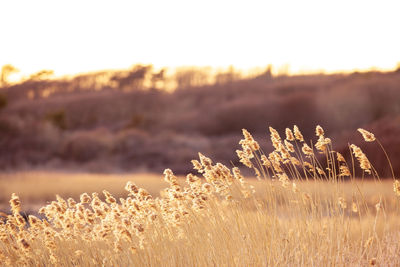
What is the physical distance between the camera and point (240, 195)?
4094 millimetres

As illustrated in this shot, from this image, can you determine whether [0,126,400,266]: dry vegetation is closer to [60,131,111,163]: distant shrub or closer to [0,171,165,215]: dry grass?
[0,171,165,215]: dry grass

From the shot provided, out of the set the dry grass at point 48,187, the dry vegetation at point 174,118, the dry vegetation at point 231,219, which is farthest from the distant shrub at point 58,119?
→ the dry vegetation at point 231,219

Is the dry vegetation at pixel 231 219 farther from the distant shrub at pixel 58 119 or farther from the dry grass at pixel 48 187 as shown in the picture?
the distant shrub at pixel 58 119

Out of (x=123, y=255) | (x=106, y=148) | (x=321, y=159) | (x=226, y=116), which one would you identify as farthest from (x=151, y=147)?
(x=123, y=255)

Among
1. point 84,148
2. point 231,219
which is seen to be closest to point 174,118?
point 84,148

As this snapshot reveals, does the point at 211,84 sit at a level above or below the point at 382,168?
above

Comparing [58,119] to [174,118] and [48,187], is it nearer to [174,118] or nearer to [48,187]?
[174,118]

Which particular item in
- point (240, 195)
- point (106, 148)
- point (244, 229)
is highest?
point (240, 195)

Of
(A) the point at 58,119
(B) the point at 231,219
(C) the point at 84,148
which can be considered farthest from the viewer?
(A) the point at 58,119

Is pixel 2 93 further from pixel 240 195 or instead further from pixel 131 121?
pixel 240 195

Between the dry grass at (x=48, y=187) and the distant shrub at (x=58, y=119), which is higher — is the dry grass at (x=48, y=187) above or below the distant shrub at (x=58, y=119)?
below

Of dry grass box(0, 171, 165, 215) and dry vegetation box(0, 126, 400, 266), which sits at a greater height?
dry vegetation box(0, 126, 400, 266)

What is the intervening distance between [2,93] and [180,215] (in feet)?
63.0

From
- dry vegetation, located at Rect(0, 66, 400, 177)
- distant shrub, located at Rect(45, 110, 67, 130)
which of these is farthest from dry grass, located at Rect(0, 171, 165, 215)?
distant shrub, located at Rect(45, 110, 67, 130)
